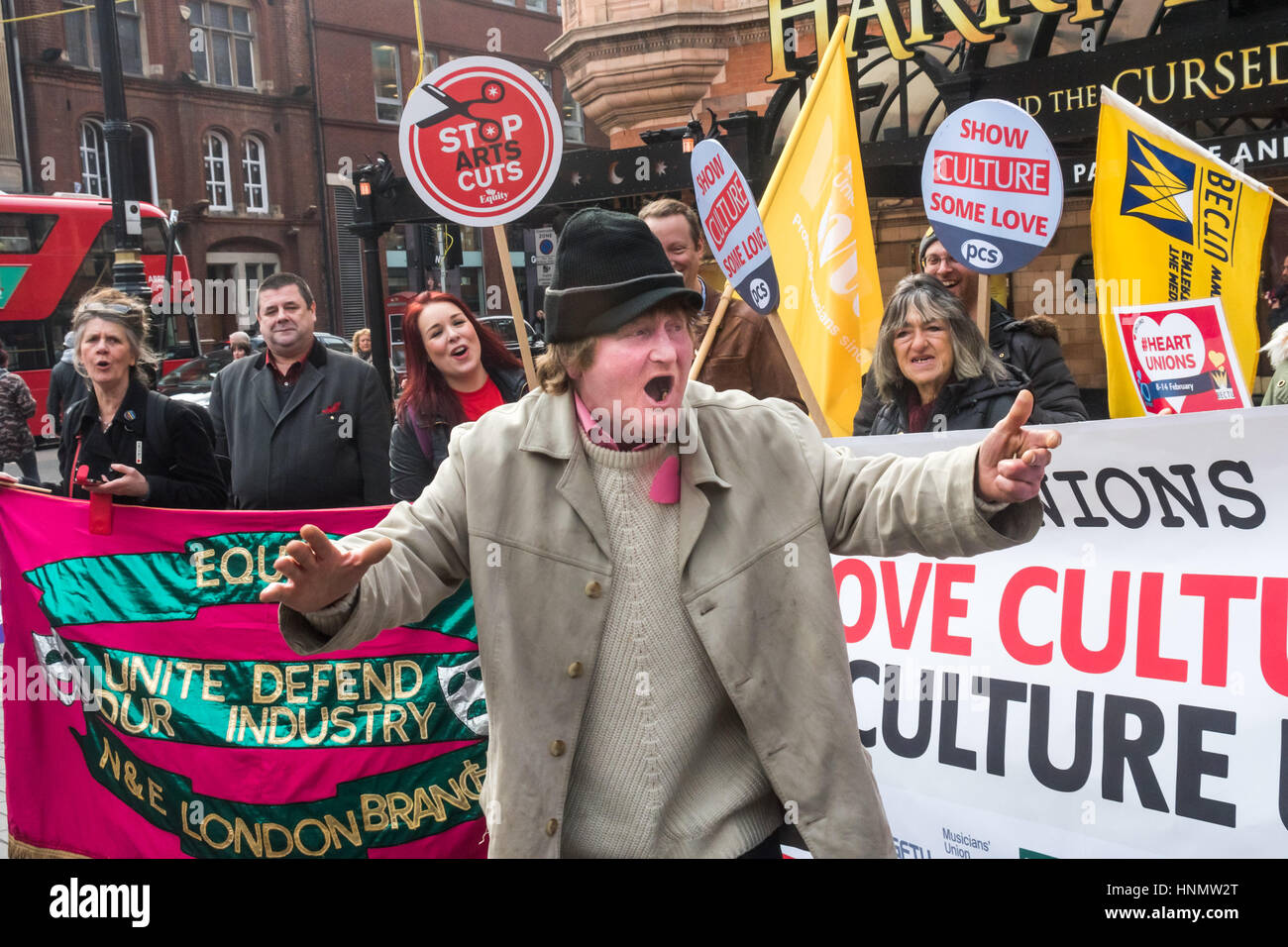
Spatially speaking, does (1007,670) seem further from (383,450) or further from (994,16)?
(994,16)

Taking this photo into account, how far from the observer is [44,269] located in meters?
18.9

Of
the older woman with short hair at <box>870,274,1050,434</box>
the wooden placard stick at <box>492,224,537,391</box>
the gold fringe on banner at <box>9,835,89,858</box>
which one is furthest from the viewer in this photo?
the older woman with short hair at <box>870,274,1050,434</box>

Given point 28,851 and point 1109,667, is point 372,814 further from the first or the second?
point 1109,667

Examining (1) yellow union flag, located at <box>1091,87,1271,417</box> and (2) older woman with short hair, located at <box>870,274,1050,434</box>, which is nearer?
(2) older woman with short hair, located at <box>870,274,1050,434</box>

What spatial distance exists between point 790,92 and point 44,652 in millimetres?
9008

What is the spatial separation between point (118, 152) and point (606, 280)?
12.7m

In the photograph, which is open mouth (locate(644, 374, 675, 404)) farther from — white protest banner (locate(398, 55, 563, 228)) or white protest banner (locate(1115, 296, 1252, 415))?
white protest banner (locate(1115, 296, 1252, 415))

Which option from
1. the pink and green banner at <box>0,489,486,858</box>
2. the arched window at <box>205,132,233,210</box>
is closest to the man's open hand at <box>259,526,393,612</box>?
the pink and green banner at <box>0,489,486,858</box>

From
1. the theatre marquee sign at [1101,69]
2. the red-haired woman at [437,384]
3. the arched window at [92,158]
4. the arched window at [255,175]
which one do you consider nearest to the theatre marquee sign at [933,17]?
the theatre marquee sign at [1101,69]

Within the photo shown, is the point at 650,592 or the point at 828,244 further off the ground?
the point at 828,244

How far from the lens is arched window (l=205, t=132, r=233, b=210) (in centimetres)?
3488

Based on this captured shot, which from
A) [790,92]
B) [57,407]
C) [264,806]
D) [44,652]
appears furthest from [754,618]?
[790,92]

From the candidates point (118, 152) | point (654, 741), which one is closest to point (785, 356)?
point (654, 741)

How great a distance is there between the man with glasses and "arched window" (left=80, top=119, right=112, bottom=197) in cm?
3127
